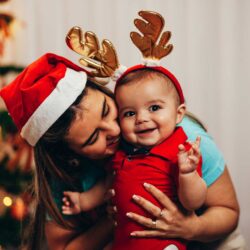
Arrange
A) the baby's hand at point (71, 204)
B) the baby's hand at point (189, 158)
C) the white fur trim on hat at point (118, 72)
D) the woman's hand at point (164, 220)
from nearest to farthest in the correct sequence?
the baby's hand at point (189, 158), the woman's hand at point (164, 220), the white fur trim on hat at point (118, 72), the baby's hand at point (71, 204)

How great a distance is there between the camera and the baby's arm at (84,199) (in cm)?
147

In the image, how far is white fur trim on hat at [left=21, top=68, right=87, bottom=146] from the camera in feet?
4.28

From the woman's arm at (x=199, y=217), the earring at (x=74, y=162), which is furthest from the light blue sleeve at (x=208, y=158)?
the earring at (x=74, y=162)

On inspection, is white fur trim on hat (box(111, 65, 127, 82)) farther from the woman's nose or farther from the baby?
the woman's nose

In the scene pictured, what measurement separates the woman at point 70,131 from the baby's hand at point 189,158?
0.13 m

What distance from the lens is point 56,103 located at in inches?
51.4

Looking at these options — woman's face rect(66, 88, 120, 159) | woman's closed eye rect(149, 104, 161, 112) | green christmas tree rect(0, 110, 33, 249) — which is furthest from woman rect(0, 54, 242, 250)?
green christmas tree rect(0, 110, 33, 249)

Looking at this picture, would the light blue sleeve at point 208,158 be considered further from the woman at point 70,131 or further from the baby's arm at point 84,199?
the baby's arm at point 84,199

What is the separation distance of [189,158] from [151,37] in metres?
0.40

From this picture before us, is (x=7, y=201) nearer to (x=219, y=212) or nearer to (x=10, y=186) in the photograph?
(x=10, y=186)

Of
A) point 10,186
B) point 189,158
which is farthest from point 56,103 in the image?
point 10,186

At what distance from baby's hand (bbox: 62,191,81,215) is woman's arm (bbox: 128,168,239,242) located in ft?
0.89

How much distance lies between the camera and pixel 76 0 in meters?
2.42

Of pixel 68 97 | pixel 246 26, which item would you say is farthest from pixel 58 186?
pixel 246 26
